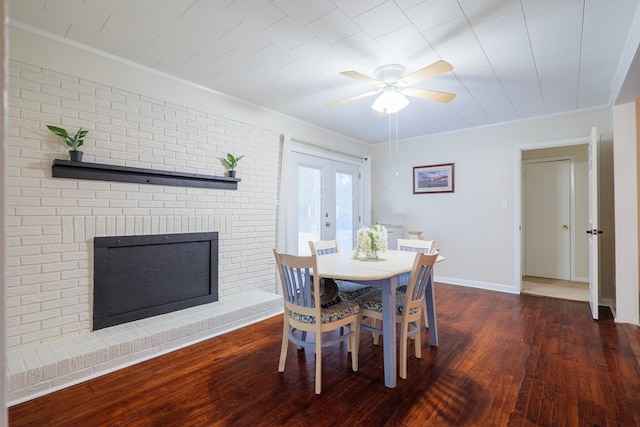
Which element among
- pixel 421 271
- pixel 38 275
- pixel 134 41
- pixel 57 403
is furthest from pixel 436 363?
pixel 134 41

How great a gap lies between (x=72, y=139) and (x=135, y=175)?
511mm

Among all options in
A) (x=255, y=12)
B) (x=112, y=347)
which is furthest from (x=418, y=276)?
(x=112, y=347)

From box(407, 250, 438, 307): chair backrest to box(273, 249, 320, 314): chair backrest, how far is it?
65 cm

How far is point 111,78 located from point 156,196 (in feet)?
3.46

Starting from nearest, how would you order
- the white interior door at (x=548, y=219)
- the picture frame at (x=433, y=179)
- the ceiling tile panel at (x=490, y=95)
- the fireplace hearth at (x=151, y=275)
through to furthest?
1. the fireplace hearth at (x=151, y=275)
2. the ceiling tile panel at (x=490, y=95)
3. the picture frame at (x=433, y=179)
4. the white interior door at (x=548, y=219)

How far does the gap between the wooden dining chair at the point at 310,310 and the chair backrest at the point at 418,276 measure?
1.34ft

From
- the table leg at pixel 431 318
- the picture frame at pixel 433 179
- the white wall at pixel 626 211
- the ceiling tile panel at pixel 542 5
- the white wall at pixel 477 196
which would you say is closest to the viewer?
the ceiling tile panel at pixel 542 5

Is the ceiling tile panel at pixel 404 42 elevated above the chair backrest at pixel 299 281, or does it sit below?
above

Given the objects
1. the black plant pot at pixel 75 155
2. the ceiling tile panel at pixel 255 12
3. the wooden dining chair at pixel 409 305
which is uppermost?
the ceiling tile panel at pixel 255 12

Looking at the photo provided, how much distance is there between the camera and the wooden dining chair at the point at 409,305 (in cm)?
211

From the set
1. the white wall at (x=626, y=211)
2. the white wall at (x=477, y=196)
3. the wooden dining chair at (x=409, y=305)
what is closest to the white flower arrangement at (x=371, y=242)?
the wooden dining chair at (x=409, y=305)

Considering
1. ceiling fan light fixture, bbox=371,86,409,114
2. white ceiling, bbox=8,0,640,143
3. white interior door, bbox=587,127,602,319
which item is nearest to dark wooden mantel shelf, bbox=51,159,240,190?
white ceiling, bbox=8,0,640,143

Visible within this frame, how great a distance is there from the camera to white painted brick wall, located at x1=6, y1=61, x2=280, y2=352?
7.18ft

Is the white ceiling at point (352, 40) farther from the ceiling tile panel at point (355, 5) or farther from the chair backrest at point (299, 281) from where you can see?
the chair backrest at point (299, 281)
